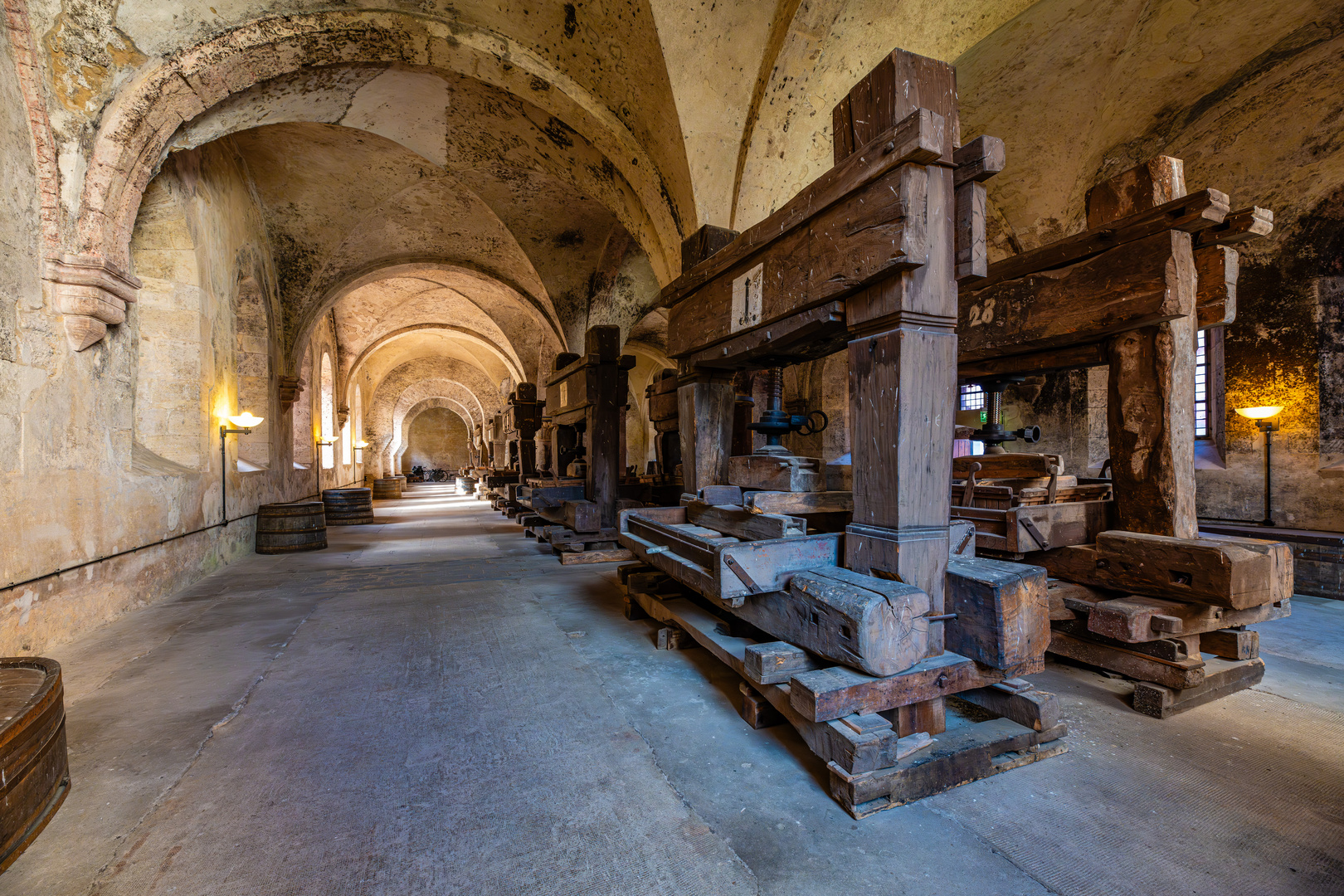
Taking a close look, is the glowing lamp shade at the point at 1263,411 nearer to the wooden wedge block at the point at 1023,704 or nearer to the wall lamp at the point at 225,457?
the wooden wedge block at the point at 1023,704

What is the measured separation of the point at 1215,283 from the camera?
314cm

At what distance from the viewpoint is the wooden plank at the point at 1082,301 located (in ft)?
9.75

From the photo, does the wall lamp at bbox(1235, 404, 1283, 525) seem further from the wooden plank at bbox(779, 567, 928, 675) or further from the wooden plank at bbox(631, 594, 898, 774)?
the wooden plank at bbox(631, 594, 898, 774)

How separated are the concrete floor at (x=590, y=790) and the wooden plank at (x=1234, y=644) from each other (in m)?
0.21

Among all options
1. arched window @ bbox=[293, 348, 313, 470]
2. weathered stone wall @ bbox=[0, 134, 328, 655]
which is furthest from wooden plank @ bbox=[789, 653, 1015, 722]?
arched window @ bbox=[293, 348, 313, 470]

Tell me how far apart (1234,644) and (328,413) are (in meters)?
17.8

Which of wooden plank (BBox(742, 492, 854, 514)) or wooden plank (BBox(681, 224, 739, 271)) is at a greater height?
wooden plank (BBox(681, 224, 739, 271))

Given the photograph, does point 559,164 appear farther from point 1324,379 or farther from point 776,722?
point 1324,379

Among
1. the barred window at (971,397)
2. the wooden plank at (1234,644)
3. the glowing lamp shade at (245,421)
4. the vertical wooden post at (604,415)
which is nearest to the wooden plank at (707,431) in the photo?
the wooden plank at (1234,644)

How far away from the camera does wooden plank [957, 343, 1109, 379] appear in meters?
3.69

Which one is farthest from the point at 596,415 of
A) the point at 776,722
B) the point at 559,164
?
the point at 776,722

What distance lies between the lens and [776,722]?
2.57 m

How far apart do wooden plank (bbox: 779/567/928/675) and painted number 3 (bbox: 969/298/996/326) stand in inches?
105

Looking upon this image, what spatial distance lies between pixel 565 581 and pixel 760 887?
14.3ft
